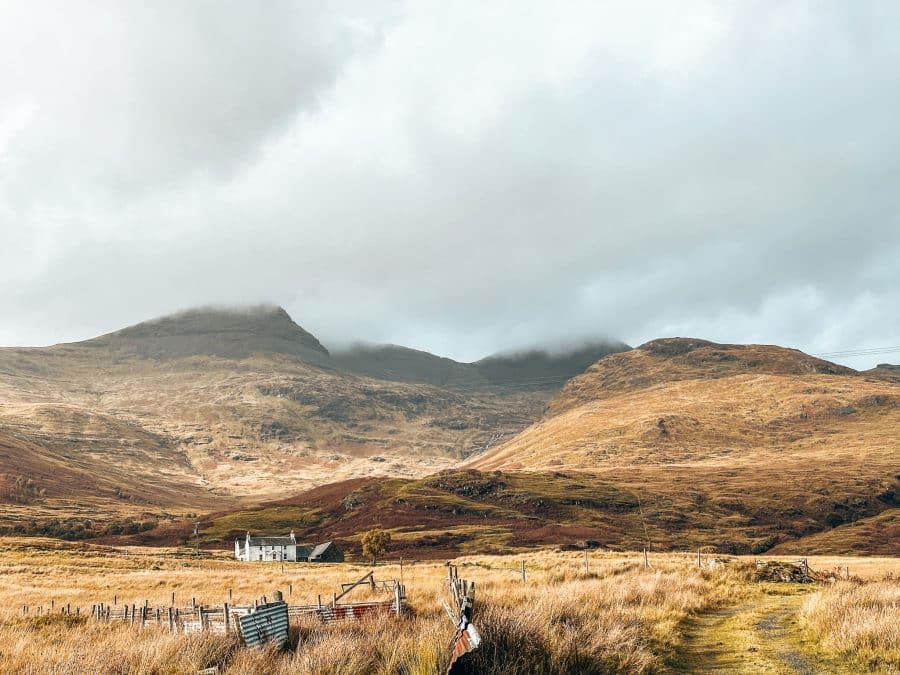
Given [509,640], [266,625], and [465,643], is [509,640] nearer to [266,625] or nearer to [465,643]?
[465,643]

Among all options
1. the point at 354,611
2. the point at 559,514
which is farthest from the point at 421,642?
the point at 559,514

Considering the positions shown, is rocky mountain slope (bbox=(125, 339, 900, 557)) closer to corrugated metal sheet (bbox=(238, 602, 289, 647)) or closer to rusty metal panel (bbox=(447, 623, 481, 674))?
corrugated metal sheet (bbox=(238, 602, 289, 647))

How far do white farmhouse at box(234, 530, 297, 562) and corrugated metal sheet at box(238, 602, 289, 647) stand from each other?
98.7m

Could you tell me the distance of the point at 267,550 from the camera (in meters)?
111

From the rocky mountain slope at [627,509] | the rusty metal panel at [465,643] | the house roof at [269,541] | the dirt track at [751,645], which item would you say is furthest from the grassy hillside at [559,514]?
the rusty metal panel at [465,643]

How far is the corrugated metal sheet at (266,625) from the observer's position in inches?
561

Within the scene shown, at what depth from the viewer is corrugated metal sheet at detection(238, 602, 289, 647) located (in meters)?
14.2

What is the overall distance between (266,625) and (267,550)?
104 meters

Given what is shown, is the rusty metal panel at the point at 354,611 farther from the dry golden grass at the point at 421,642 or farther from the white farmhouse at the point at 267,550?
the white farmhouse at the point at 267,550

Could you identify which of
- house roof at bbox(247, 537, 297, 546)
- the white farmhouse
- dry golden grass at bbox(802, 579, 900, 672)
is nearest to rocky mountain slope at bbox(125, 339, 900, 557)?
the white farmhouse

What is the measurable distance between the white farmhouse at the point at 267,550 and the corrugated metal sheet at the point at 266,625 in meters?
98.7

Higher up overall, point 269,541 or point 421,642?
point 421,642

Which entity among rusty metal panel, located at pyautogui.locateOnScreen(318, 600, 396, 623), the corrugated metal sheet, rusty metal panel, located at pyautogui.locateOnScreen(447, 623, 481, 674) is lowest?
rusty metal panel, located at pyautogui.locateOnScreen(318, 600, 396, 623)

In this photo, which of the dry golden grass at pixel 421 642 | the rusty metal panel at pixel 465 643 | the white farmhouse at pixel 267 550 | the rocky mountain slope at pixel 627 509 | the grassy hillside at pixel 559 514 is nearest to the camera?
the rusty metal panel at pixel 465 643
